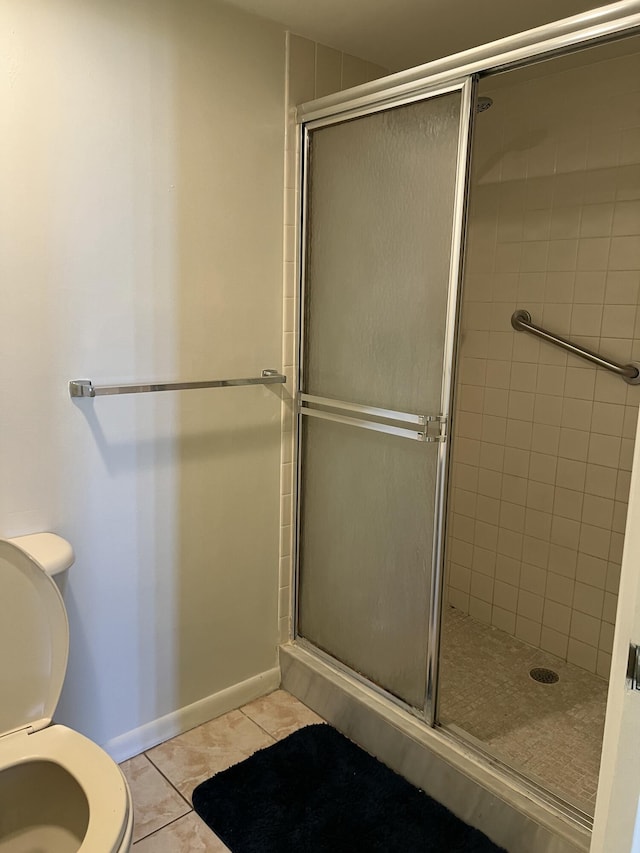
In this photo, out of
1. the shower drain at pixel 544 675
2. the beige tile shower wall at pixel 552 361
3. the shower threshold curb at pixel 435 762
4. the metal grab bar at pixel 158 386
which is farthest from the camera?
the shower drain at pixel 544 675

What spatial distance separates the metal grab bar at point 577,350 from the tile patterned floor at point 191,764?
4.88 ft

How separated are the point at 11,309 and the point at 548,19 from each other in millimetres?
1646

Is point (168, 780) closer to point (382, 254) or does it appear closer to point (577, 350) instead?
point (382, 254)

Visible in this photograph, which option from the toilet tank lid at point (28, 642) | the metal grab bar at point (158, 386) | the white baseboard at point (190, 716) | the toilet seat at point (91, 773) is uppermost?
the metal grab bar at point (158, 386)

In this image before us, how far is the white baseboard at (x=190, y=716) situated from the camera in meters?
1.92

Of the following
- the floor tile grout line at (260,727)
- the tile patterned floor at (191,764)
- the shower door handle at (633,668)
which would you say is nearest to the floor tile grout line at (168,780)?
the tile patterned floor at (191,764)

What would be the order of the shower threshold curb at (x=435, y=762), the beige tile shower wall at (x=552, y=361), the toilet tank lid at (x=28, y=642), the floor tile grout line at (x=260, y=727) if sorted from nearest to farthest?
the toilet tank lid at (x=28, y=642), the shower threshold curb at (x=435, y=762), the floor tile grout line at (x=260, y=727), the beige tile shower wall at (x=552, y=361)

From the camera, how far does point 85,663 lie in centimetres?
180

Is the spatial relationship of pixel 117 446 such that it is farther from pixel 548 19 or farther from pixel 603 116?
pixel 603 116

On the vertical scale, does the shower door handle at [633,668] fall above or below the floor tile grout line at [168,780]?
above

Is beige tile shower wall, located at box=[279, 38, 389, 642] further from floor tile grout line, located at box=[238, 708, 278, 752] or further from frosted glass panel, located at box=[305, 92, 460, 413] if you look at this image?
floor tile grout line, located at box=[238, 708, 278, 752]

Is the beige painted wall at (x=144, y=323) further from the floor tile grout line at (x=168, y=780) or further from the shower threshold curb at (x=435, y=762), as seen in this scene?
the shower threshold curb at (x=435, y=762)

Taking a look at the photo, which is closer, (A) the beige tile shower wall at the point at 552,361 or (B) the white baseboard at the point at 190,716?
(B) the white baseboard at the point at 190,716

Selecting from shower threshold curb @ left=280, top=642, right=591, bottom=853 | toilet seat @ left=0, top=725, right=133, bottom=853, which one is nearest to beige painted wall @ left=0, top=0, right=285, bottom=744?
shower threshold curb @ left=280, top=642, right=591, bottom=853
